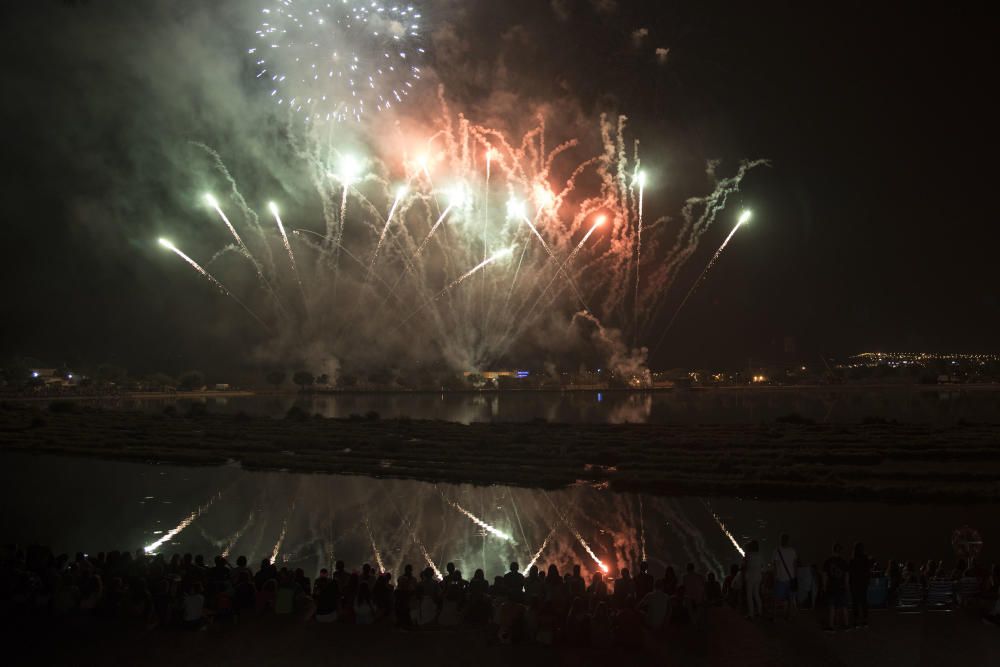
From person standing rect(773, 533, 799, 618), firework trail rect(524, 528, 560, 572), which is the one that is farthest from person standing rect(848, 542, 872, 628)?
firework trail rect(524, 528, 560, 572)

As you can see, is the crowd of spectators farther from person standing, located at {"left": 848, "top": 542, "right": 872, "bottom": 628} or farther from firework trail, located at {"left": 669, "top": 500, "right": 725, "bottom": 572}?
firework trail, located at {"left": 669, "top": 500, "right": 725, "bottom": 572}

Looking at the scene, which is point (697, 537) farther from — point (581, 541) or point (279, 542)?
point (279, 542)

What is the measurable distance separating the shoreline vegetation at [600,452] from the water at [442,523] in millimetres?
1857

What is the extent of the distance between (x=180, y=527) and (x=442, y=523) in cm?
642

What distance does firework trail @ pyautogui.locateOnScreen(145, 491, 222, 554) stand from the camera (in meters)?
16.7

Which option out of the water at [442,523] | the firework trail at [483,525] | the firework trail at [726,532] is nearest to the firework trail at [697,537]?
the water at [442,523]

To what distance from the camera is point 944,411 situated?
57.2 meters

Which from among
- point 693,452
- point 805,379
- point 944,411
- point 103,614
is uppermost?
point 805,379

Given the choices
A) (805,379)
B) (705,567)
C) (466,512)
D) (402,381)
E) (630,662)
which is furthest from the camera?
(805,379)

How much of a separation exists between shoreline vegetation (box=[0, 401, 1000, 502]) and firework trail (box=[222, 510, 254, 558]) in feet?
27.4

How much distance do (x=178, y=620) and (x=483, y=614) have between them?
376 centimetres

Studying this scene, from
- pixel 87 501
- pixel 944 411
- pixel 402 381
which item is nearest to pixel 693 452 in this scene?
pixel 87 501

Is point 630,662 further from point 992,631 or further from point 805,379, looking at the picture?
point 805,379

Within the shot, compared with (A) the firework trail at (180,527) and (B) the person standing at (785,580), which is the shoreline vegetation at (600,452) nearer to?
(A) the firework trail at (180,527)
